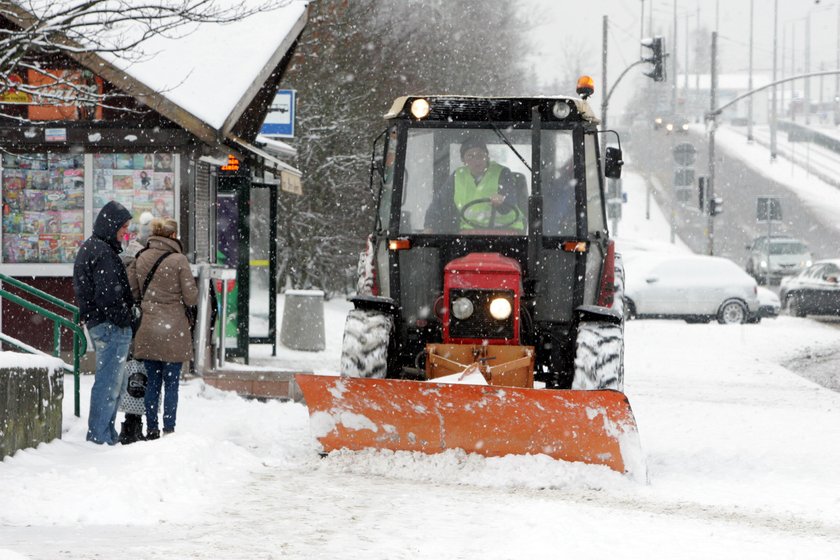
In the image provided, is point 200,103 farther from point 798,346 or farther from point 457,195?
point 798,346

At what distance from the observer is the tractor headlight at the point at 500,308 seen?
342 inches

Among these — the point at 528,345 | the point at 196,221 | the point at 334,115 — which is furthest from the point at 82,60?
the point at 334,115

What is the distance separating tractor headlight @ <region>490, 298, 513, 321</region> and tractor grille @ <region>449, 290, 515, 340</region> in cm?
3

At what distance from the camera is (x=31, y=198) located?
535 inches

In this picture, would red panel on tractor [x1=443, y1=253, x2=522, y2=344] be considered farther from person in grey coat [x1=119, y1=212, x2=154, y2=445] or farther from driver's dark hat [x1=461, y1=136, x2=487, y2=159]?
person in grey coat [x1=119, y1=212, x2=154, y2=445]

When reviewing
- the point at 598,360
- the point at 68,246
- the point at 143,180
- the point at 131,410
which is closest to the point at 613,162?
the point at 598,360

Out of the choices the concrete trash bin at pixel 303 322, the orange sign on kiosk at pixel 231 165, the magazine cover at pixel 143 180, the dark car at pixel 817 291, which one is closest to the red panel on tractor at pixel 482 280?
the magazine cover at pixel 143 180

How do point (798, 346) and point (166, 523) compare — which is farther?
point (798, 346)

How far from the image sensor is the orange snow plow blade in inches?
310

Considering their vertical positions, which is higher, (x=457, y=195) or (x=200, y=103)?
(x=200, y=103)

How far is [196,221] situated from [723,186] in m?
57.4

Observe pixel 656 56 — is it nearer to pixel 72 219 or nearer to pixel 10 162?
pixel 72 219

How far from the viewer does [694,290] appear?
88.5 ft

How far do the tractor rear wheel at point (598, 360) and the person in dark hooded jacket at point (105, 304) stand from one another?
3173 mm
